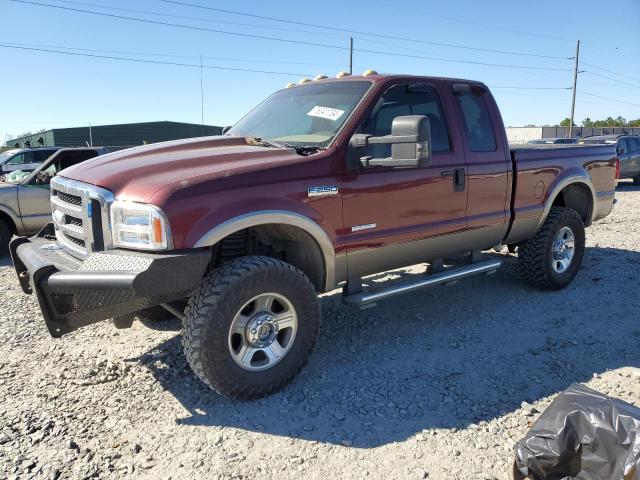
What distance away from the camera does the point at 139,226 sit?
9.45 feet

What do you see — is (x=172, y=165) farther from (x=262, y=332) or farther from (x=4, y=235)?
(x=4, y=235)

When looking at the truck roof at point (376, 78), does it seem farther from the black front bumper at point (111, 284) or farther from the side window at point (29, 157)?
the side window at point (29, 157)

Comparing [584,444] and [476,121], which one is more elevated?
[476,121]

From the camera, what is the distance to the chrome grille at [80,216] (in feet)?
10.0

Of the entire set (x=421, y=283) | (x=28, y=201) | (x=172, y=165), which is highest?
(x=172, y=165)

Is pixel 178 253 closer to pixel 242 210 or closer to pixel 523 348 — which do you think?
pixel 242 210

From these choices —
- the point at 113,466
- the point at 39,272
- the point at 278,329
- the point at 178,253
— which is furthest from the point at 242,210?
the point at 113,466

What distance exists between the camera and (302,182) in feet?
11.0

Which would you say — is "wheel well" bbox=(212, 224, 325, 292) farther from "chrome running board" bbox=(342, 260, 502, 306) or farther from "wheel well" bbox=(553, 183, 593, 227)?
"wheel well" bbox=(553, 183, 593, 227)

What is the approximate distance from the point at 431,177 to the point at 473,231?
0.80 metres

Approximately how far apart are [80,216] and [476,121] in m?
3.37

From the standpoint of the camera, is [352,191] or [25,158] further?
[25,158]

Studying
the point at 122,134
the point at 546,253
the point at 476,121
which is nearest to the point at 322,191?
the point at 476,121

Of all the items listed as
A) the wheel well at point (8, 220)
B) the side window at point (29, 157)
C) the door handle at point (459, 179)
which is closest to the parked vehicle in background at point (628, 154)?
the door handle at point (459, 179)
